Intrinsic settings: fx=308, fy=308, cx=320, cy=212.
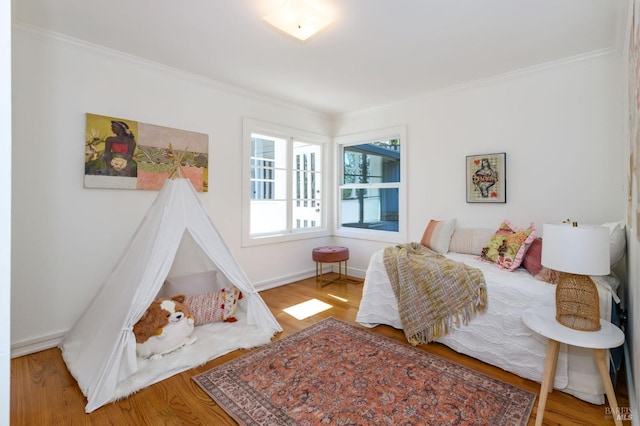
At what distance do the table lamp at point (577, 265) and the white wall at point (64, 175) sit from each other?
129 inches

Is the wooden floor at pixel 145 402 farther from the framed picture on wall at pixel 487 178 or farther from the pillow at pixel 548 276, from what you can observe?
the framed picture on wall at pixel 487 178

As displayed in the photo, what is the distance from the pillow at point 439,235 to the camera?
3.36 meters

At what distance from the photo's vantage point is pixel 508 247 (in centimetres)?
274

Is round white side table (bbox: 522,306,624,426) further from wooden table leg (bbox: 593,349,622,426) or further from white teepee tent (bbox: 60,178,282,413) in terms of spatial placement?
white teepee tent (bbox: 60,178,282,413)

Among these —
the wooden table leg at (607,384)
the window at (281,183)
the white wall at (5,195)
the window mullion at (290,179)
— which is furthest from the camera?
the window mullion at (290,179)

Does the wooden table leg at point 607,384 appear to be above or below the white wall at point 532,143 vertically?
below

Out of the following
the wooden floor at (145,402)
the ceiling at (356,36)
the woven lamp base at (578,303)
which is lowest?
the wooden floor at (145,402)

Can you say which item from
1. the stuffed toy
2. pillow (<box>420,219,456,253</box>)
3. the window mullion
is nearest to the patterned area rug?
the stuffed toy

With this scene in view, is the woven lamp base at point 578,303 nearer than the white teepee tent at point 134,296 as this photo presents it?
Yes

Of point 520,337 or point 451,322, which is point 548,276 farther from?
point 451,322

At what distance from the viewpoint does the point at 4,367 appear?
70cm

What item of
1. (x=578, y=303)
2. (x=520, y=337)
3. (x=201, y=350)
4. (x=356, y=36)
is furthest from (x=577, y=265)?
(x=201, y=350)

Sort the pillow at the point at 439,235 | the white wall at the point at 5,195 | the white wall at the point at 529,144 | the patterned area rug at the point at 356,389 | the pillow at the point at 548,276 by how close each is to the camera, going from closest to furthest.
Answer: the white wall at the point at 5,195 < the patterned area rug at the point at 356,389 < the pillow at the point at 548,276 < the white wall at the point at 529,144 < the pillow at the point at 439,235

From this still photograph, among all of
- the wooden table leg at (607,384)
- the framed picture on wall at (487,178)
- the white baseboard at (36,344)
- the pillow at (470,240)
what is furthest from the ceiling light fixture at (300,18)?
the white baseboard at (36,344)
